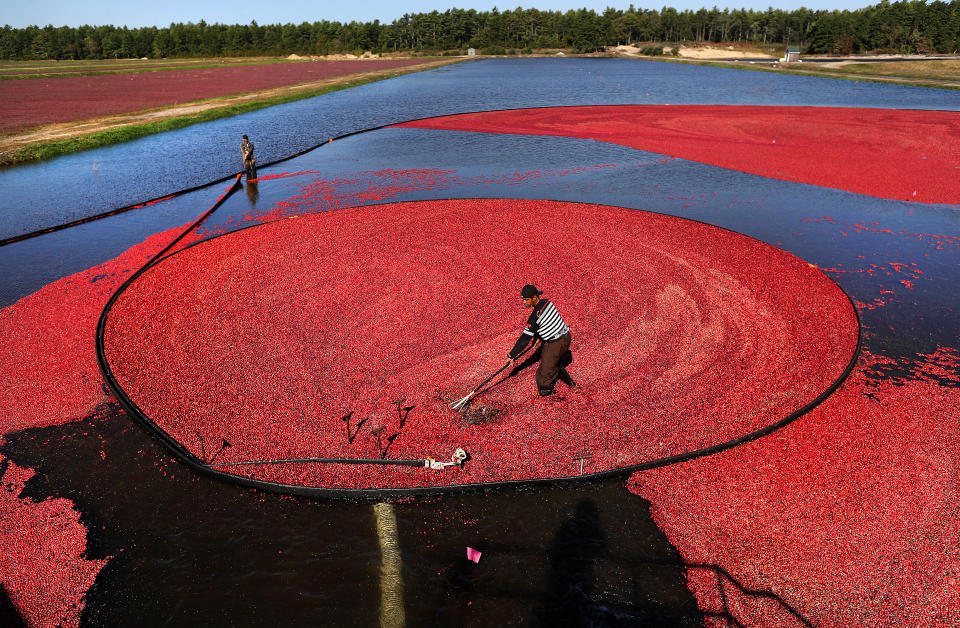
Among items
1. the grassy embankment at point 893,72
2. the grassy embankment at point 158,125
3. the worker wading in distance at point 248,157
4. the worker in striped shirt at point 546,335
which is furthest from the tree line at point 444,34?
the worker in striped shirt at point 546,335

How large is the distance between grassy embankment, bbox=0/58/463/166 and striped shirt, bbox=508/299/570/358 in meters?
30.6

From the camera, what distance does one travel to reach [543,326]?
7.96 metres

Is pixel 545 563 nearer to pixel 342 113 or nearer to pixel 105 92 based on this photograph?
pixel 342 113

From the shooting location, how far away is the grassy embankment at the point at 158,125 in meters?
27.0

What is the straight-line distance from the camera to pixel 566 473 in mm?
7184

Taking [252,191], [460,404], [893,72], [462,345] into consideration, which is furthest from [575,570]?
[893,72]

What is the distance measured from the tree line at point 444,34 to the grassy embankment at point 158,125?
97224 millimetres

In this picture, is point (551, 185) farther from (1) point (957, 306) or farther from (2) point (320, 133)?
(2) point (320, 133)

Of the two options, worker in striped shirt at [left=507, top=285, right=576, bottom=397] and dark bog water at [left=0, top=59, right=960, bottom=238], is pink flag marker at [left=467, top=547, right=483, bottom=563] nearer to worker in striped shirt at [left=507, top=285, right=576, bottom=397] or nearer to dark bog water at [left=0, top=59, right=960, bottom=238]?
worker in striped shirt at [left=507, top=285, right=576, bottom=397]

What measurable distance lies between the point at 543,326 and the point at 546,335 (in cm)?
18

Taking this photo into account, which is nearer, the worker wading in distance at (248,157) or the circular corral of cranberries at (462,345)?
the circular corral of cranberries at (462,345)

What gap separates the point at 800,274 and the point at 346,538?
1248 centimetres

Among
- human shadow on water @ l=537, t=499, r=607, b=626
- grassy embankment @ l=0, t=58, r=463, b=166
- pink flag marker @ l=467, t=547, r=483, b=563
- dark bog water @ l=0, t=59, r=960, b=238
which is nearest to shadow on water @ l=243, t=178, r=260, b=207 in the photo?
dark bog water @ l=0, t=59, r=960, b=238

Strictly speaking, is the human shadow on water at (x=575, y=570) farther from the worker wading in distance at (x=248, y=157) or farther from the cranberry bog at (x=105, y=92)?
the cranberry bog at (x=105, y=92)
